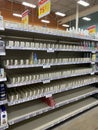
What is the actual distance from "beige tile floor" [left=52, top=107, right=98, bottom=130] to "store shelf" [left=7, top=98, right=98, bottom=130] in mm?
107

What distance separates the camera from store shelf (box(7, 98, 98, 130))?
2.22 m

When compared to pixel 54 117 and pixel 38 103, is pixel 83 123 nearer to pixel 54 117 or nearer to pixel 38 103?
pixel 54 117

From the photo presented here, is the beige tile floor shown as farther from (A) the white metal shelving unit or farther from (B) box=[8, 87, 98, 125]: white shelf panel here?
(B) box=[8, 87, 98, 125]: white shelf panel

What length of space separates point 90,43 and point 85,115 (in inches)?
68.1

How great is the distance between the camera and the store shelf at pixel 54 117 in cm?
222

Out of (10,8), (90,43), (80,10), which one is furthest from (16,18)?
(90,43)

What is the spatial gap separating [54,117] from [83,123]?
613 millimetres

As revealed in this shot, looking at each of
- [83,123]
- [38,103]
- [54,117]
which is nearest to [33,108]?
[38,103]

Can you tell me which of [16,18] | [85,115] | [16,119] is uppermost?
[16,18]

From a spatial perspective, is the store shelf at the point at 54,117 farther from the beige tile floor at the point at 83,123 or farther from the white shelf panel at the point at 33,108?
the white shelf panel at the point at 33,108

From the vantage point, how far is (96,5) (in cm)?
812

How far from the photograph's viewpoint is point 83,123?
8.48ft

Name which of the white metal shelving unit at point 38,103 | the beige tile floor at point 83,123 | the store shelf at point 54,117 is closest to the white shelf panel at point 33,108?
the white metal shelving unit at point 38,103

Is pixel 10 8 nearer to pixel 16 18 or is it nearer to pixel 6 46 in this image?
pixel 16 18
